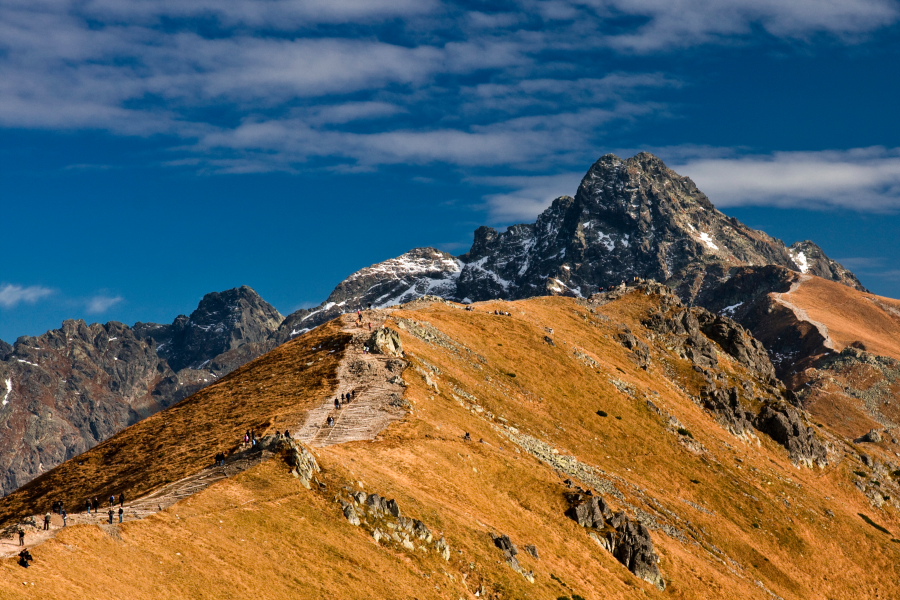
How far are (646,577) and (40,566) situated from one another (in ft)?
199

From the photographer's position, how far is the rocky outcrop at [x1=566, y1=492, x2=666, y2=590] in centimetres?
8462

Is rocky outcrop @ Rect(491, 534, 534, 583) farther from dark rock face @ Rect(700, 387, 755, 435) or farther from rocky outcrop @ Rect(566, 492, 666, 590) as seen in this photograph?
dark rock face @ Rect(700, 387, 755, 435)

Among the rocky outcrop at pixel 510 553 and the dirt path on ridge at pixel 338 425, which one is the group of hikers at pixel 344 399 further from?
the rocky outcrop at pixel 510 553

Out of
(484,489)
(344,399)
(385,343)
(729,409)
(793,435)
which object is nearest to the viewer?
(484,489)

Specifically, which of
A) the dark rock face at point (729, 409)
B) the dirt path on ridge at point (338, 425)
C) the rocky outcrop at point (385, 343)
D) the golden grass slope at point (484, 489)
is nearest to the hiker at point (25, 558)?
the golden grass slope at point (484, 489)

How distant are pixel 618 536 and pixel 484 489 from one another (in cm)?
1722

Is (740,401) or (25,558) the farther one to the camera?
(740,401)

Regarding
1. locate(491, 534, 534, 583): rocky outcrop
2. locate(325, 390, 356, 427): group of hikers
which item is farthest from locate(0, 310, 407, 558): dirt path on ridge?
locate(491, 534, 534, 583): rocky outcrop

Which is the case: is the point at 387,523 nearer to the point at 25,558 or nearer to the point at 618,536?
the point at 25,558

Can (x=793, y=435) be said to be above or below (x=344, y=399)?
above

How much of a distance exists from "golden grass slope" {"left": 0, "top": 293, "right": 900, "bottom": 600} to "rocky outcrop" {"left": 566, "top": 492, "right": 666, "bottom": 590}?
1738mm

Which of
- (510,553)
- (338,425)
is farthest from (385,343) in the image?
(510,553)

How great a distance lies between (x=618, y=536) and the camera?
283 feet

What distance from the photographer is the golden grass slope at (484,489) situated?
5094 centimetres
